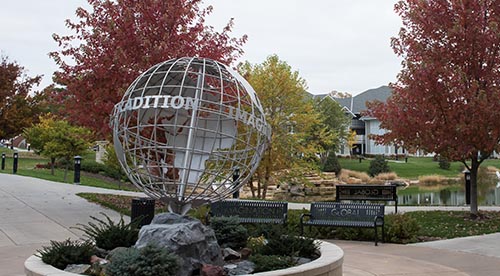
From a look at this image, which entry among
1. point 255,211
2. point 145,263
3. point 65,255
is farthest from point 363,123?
point 145,263

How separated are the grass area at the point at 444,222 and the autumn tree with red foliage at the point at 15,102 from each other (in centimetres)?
1355

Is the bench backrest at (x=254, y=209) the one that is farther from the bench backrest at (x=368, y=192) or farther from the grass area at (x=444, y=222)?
the bench backrest at (x=368, y=192)

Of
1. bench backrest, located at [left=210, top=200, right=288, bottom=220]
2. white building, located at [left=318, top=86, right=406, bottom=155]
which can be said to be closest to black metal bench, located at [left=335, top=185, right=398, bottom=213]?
bench backrest, located at [left=210, top=200, right=288, bottom=220]

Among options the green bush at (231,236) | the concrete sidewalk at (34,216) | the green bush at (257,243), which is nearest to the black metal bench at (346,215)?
the green bush at (257,243)

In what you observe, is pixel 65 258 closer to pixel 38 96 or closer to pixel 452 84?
pixel 452 84

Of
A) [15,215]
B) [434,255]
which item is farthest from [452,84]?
[15,215]

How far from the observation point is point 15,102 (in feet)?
99.8

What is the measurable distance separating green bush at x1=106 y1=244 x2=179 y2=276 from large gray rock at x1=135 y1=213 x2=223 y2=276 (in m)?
0.27

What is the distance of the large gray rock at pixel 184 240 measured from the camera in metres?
7.08

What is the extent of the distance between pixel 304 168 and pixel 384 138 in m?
10.6

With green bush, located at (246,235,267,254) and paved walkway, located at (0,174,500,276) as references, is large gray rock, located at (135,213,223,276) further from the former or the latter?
paved walkway, located at (0,174,500,276)

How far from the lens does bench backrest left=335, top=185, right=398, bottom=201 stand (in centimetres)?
1636

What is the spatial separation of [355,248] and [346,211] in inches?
52.4

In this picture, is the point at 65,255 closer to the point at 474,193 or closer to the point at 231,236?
the point at 231,236
